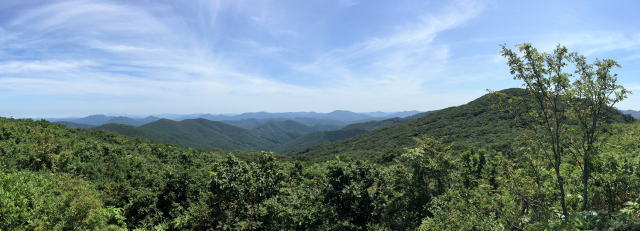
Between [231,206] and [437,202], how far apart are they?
10.1 meters

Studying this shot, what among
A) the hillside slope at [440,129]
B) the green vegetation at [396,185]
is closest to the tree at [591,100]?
the green vegetation at [396,185]

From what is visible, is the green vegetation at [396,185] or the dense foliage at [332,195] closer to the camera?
the green vegetation at [396,185]

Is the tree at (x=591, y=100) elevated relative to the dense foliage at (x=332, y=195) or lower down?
elevated

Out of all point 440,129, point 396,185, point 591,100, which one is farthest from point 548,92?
point 440,129

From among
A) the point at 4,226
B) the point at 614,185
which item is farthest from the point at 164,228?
the point at 614,185

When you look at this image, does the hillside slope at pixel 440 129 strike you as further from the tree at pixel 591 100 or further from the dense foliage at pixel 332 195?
the tree at pixel 591 100

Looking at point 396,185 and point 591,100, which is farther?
point 396,185

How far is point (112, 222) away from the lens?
12.5m

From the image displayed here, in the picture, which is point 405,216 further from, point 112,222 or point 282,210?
point 112,222

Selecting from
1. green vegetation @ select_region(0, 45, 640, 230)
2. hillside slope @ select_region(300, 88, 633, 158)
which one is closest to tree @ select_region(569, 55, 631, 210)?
green vegetation @ select_region(0, 45, 640, 230)

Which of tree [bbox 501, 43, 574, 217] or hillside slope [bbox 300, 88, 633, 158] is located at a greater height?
tree [bbox 501, 43, 574, 217]

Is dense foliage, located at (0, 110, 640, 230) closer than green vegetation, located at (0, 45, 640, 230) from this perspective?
No

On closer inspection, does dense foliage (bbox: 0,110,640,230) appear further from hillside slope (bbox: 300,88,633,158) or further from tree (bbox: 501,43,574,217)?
hillside slope (bbox: 300,88,633,158)

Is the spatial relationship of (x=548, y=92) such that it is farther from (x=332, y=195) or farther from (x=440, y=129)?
(x=440, y=129)
